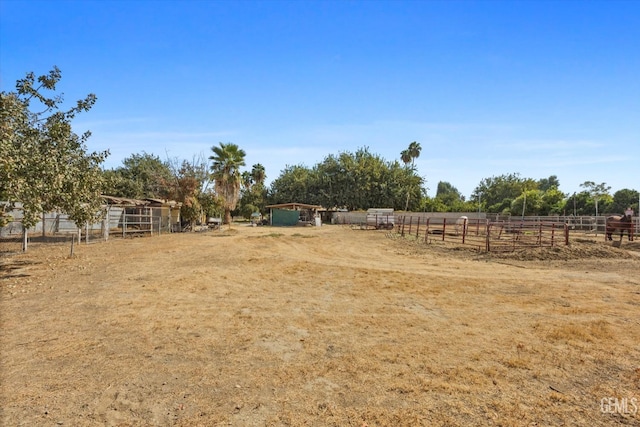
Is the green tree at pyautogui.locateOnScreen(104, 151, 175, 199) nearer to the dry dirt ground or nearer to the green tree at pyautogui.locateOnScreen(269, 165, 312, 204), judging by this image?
the green tree at pyautogui.locateOnScreen(269, 165, 312, 204)

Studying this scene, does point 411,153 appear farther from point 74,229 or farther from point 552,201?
point 74,229

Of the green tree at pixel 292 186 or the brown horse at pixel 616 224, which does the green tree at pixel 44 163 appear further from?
the green tree at pixel 292 186

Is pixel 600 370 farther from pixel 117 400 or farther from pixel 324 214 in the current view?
pixel 324 214

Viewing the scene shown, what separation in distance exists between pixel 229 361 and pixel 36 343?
9.29ft

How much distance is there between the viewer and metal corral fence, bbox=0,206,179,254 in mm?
18219

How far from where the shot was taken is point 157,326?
563 centimetres

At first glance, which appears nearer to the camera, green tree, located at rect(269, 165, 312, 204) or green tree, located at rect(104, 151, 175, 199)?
green tree, located at rect(104, 151, 175, 199)

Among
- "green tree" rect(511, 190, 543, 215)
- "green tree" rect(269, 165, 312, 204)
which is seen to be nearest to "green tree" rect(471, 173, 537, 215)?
"green tree" rect(511, 190, 543, 215)

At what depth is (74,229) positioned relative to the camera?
21516 mm

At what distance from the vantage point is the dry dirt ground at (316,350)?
10.9ft

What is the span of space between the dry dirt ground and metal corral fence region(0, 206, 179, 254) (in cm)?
960

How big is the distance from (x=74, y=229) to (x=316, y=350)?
22.7 m

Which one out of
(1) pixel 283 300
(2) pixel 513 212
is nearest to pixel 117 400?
(1) pixel 283 300

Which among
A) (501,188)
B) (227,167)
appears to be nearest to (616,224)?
(227,167)
